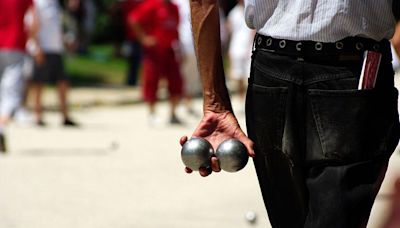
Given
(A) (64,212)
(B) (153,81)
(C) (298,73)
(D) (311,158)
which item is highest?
(C) (298,73)

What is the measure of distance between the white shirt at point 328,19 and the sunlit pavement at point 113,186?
181 cm

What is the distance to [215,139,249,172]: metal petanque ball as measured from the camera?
3590 millimetres

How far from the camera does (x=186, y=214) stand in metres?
7.92

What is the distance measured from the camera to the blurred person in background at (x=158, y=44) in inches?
571

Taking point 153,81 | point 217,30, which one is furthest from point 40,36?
point 217,30

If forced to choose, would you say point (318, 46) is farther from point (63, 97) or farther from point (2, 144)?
point (63, 97)

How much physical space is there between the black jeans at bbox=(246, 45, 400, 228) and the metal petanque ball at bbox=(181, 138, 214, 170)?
237mm

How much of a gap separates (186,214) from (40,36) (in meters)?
6.33

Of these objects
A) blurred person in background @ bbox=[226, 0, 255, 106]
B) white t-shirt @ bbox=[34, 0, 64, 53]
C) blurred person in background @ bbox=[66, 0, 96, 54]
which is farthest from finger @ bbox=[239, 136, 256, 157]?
blurred person in background @ bbox=[66, 0, 96, 54]

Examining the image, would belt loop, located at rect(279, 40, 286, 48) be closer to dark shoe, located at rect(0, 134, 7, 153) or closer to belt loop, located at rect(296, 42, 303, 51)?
belt loop, located at rect(296, 42, 303, 51)

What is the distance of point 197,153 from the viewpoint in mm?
3617

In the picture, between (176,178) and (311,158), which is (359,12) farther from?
(176,178)

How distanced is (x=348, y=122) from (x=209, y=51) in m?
0.50

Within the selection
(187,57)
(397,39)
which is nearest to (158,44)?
(187,57)
